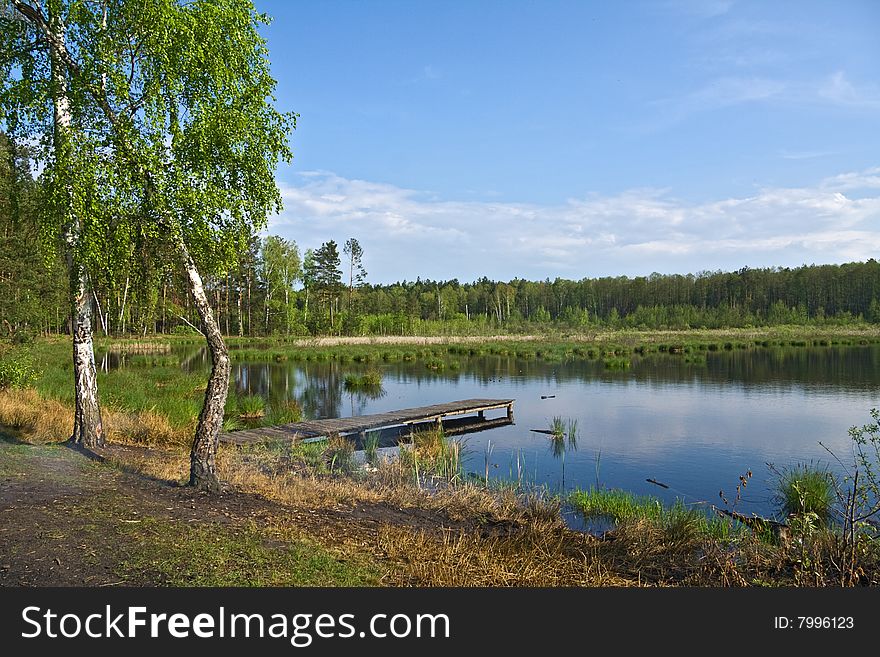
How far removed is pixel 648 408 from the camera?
73.0ft

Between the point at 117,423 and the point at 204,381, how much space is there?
12652mm

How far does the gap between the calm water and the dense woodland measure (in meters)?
7.81

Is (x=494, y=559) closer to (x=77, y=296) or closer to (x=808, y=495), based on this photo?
(x=808, y=495)

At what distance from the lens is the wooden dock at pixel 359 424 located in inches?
582

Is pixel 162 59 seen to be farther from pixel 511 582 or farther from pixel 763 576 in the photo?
pixel 763 576

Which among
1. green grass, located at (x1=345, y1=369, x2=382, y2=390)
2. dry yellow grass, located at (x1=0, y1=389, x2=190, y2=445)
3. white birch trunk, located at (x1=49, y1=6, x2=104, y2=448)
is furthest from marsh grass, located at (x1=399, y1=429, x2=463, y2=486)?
green grass, located at (x1=345, y1=369, x2=382, y2=390)

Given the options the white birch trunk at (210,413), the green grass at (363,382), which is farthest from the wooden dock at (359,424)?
the green grass at (363,382)

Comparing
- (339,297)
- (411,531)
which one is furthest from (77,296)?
(339,297)

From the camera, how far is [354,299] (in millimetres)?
82188

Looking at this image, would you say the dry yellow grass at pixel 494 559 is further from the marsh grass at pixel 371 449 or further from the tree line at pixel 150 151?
the marsh grass at pixel 371 449

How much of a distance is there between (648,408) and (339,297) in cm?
5209

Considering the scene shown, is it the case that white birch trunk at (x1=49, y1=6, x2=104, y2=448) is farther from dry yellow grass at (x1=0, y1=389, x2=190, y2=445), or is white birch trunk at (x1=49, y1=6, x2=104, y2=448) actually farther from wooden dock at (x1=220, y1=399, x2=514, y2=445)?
wooden dock at (x1=220, y1=399, x2=514, y2=445)

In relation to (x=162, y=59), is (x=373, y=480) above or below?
below

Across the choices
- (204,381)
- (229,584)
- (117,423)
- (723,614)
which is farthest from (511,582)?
(204,381)
